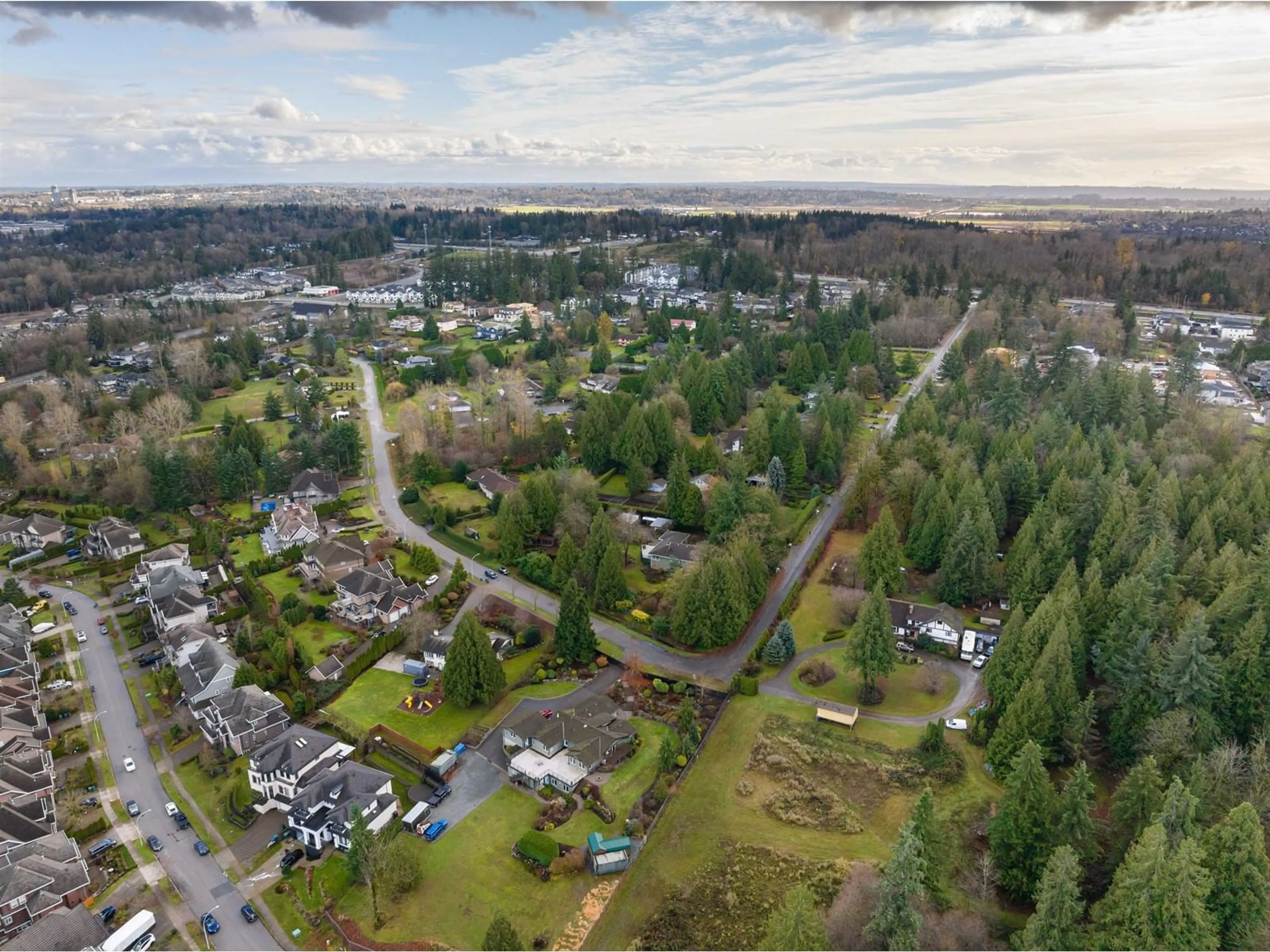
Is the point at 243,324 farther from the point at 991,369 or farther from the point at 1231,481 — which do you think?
the point at 1231,481

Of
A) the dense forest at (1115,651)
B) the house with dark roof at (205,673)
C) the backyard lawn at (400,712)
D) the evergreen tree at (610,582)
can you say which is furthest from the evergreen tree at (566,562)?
the dense forest at (1115,651)

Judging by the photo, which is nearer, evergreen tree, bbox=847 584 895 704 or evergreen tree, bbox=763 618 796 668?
evergreen tree, bbox=847 584 895 704

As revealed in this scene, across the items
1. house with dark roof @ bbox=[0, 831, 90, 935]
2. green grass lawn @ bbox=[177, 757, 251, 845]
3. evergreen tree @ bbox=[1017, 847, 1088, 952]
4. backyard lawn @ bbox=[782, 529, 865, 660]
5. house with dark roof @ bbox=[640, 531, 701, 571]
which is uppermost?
evergreen tree @ bbox=[1017, 847, 1088, 952]

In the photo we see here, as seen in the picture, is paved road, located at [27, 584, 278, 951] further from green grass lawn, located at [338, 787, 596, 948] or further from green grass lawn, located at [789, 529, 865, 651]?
green grass lawn, located at [789, 529, 865, 651]

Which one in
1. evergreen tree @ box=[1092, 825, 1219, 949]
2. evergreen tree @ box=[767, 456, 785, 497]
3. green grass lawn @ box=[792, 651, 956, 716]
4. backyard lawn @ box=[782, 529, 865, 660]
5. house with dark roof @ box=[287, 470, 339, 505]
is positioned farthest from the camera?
house with dark roof @ box=[287, 470, 339, 505]

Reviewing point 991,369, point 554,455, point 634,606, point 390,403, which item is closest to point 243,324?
point 390,403

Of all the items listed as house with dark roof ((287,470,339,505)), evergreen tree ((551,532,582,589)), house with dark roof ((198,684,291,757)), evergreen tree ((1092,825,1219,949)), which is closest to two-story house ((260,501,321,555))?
house with dark roof ((287,470,339,505))
